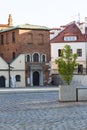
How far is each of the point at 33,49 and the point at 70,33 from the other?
8.97 metres

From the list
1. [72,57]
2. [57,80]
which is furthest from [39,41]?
[72,57]

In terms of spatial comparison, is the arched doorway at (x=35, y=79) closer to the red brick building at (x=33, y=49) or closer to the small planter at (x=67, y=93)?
the red brick building at (x=33, y=49)

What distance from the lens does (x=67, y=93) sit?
28453 millimetres

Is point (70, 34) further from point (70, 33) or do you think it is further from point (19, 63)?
point (19, 63)

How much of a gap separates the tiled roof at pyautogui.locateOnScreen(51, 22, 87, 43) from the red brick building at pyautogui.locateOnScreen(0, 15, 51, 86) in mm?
3372

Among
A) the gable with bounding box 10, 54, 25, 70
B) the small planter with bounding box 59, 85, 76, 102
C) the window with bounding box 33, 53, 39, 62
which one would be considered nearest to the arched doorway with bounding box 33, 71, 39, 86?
the window with bounding box 33, 53, 39, 62

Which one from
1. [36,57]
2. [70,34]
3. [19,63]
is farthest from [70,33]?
→ [19,63]

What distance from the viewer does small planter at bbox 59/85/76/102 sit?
28.4m

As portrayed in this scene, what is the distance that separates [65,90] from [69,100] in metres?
0.76

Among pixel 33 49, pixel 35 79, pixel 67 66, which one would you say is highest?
pixel 33 49

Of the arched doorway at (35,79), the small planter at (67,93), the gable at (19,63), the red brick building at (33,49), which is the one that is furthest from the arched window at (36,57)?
the small planter at (67,93)

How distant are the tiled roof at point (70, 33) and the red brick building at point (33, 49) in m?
3.37

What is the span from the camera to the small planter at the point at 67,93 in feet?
93.1

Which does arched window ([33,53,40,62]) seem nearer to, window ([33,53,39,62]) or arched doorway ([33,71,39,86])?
window ([33,53,39,62])
